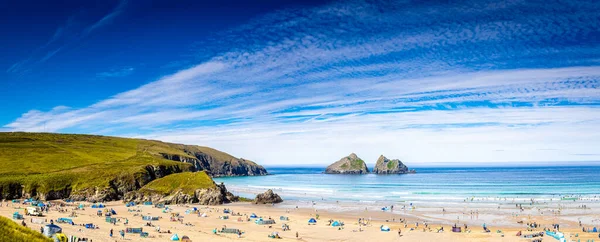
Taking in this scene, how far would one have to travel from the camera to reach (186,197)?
8875 cm

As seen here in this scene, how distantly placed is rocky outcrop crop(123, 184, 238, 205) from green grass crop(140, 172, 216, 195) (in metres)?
1.20

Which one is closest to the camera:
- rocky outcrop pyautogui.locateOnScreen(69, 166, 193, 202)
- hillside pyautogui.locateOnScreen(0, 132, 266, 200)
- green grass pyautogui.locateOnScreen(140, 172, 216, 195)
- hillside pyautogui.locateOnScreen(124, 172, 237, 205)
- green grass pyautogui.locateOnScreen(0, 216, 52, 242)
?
green grass pyautogui.locateOnScreen(0, 216, 52, 242)

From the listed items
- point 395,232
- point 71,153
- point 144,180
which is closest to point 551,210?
point 395,232

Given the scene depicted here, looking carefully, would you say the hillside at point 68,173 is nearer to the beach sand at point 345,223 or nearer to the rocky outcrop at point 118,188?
the rocky outcrop at point 118,188

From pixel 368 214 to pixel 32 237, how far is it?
6261cm

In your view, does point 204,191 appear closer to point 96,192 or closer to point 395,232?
point 96,192

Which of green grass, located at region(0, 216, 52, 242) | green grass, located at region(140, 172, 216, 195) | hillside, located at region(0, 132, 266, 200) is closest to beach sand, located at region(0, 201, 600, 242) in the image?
green grass, located at region(140, 172, 216, 195)

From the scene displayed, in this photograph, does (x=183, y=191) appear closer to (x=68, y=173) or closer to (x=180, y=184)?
(x=180, y=184)

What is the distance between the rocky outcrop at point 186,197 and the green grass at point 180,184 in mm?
1196

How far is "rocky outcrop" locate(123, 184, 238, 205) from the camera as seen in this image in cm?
8759

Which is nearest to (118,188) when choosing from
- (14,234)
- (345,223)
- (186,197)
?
(186,197)

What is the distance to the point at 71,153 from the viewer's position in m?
133

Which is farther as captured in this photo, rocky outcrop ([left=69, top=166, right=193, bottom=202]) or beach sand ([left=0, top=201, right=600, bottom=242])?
rocky outcrop ([left=69, top=166, right=193, bottom=202])

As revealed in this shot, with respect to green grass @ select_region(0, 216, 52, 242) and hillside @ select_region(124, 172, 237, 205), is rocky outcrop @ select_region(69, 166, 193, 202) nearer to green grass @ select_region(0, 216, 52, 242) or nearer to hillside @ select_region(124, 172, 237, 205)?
hillside @ select_region(124, 172, 237, 205)
